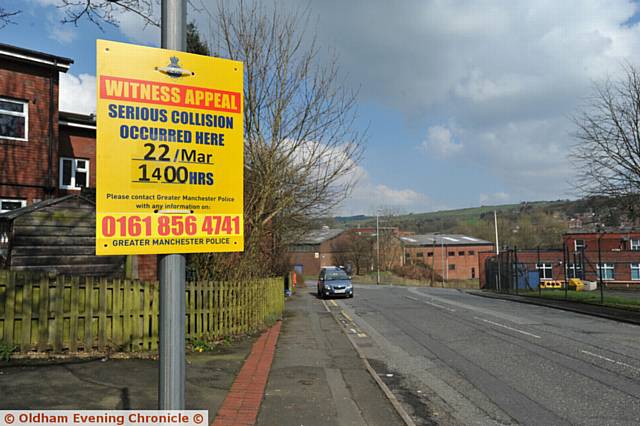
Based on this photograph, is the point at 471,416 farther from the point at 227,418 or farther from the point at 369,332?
the point at 369,332

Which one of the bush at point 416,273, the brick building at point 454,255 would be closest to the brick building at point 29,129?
the bush at point 416,273

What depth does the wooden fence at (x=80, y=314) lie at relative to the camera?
312 inches

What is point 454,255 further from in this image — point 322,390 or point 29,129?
point 322,390

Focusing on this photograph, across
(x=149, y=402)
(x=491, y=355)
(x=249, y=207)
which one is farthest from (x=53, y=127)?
(x=491, y=355)

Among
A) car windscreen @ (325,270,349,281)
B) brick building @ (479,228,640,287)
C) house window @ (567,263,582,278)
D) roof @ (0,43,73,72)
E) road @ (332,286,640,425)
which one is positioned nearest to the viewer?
road @ (332,286,640,425)

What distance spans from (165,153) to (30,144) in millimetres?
16210

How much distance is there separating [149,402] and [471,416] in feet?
12.3

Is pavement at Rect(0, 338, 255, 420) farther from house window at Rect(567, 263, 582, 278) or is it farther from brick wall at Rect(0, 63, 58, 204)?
house window at Rect(567, 263, 582, 278)

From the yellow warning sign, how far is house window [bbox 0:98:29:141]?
16.0 metres

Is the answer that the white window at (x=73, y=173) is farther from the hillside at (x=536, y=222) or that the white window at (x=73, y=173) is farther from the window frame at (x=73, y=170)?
the hillside at (x=536, y=222)

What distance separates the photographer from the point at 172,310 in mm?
2734

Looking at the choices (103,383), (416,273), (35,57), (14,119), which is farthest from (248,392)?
(416,273)

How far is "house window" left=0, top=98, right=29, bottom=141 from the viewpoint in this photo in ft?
52.3

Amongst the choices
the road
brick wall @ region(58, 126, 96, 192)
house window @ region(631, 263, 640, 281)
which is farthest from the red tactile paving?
house window @ region(631, 263, 640, 281)
